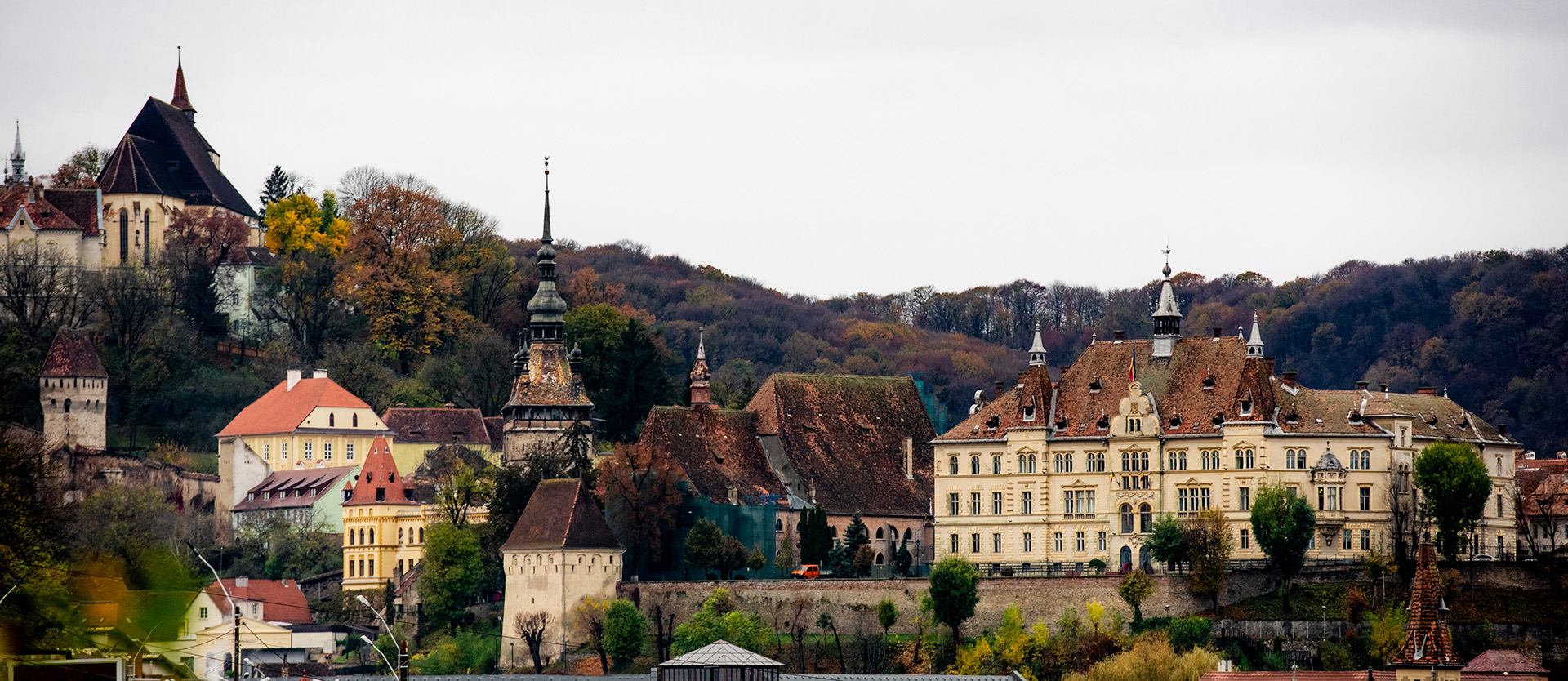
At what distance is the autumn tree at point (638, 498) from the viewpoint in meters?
90.0

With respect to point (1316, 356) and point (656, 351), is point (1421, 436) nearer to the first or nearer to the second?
point (656, 351)

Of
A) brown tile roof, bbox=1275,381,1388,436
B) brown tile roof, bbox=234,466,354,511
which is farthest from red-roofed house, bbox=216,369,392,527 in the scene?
brown tile roof, bbox=1275,381,1388,436

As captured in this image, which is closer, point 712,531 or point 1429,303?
point 712,531

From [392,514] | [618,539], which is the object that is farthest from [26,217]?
[618,539]

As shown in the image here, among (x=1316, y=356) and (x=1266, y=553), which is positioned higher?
(x=1316, y=356)

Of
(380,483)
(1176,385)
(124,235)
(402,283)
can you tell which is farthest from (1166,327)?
(124,235)

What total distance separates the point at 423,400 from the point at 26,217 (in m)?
25.5

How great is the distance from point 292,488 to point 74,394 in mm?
12579

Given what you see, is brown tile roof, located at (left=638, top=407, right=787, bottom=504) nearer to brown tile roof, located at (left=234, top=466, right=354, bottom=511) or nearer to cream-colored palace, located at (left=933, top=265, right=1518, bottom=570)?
cream-colored palace, located at (left=933, top=265, right=1518, bottom=570)

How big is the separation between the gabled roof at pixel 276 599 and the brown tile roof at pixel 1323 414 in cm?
4052

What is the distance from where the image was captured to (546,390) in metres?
101

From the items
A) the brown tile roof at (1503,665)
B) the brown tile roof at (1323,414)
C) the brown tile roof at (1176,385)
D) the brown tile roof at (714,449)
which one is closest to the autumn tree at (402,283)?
the brown tile roof at (714,449)

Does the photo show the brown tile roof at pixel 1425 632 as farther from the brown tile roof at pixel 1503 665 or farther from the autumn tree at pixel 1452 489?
the autumn tree at pixel 1452 489

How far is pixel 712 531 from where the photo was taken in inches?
3526
